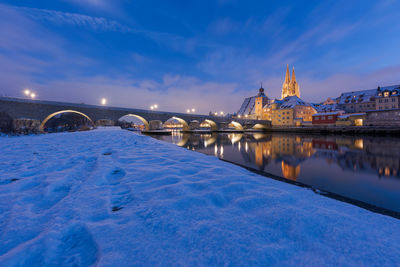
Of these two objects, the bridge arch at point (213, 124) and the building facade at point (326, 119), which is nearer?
the building facade at point (326, 119)

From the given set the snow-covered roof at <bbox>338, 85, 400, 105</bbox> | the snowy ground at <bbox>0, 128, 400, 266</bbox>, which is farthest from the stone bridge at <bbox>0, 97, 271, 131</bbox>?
the snow-covered roof at <bbox>338, 85, 400, 105</bbox>

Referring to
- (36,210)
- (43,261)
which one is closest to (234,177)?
(43,261)

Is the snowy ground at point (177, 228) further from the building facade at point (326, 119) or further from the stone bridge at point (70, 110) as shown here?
the building facade at point (326, 119)

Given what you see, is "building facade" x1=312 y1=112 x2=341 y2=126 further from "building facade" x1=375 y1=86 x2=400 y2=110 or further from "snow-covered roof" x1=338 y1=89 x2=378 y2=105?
"snow-covered roof" x1=338 y1=89 x2=378 y2=105

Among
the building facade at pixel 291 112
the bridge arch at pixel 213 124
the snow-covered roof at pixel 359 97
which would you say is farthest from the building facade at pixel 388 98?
the bridge arch at pixel 213 124

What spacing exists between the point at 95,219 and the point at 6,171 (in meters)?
3.83

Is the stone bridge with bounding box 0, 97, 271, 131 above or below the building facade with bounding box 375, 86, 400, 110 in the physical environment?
below

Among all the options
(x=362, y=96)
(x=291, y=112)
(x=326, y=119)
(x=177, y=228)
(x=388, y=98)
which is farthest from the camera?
(x=291, y=112)

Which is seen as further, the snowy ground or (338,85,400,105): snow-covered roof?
(338,85,400,105): snow-covered roof

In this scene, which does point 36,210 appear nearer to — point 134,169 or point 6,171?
point 134,169

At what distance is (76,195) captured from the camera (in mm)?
2357

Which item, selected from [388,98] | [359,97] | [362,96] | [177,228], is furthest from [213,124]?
[388,98]

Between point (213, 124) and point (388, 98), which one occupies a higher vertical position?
point (388, 98)

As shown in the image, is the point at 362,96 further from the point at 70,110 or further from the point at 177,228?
the point at 70,110
